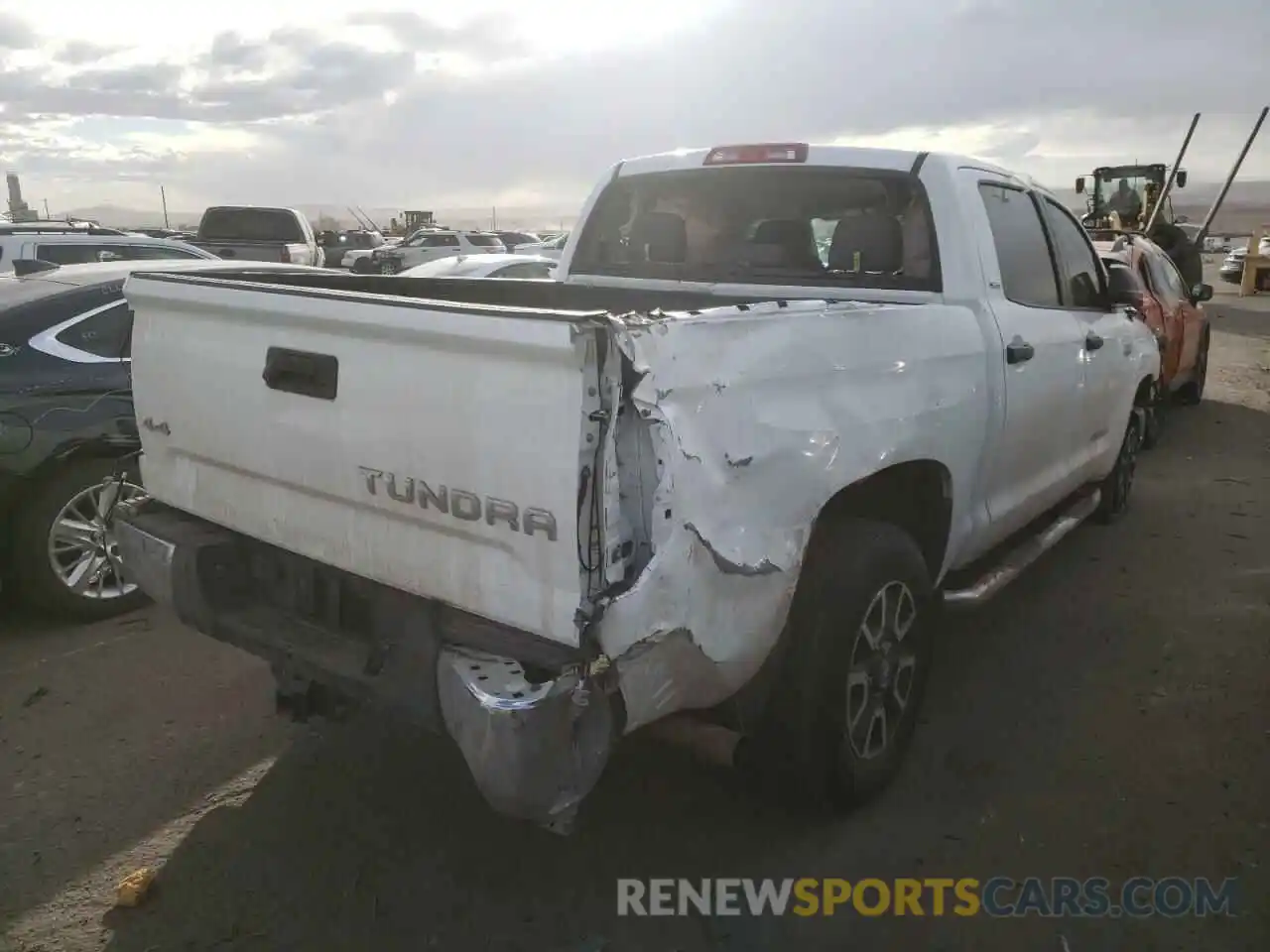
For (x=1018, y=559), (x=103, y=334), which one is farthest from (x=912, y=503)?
(x=103, y=334)

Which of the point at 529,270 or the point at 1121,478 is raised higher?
the point at 529,270

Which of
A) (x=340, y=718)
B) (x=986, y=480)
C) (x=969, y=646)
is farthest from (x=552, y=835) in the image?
(x=969, y=646)

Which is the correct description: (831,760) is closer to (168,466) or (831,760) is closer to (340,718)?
(340,718)

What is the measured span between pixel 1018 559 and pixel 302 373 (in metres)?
2.97

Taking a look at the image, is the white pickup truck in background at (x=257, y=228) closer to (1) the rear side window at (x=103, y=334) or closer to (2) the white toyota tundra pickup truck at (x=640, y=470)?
(1) the rear side window at (x=103, y=334)

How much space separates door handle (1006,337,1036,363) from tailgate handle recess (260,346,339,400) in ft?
7.78

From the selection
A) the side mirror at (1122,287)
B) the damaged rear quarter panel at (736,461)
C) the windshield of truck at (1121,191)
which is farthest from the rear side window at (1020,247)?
the windshield of truck at (1121,191)

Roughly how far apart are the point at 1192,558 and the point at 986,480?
109 inches

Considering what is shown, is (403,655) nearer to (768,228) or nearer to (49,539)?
(768,228)

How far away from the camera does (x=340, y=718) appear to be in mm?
3092

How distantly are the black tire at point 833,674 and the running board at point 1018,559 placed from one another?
1.72 ft

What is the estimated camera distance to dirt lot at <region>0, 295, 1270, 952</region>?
2730mm

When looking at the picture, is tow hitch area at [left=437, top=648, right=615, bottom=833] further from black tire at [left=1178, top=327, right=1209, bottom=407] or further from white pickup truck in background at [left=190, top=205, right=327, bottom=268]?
white pickup truck in background at [left=190, top=205, right=327, bottom=268]

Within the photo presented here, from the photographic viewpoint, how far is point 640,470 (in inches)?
85.4
